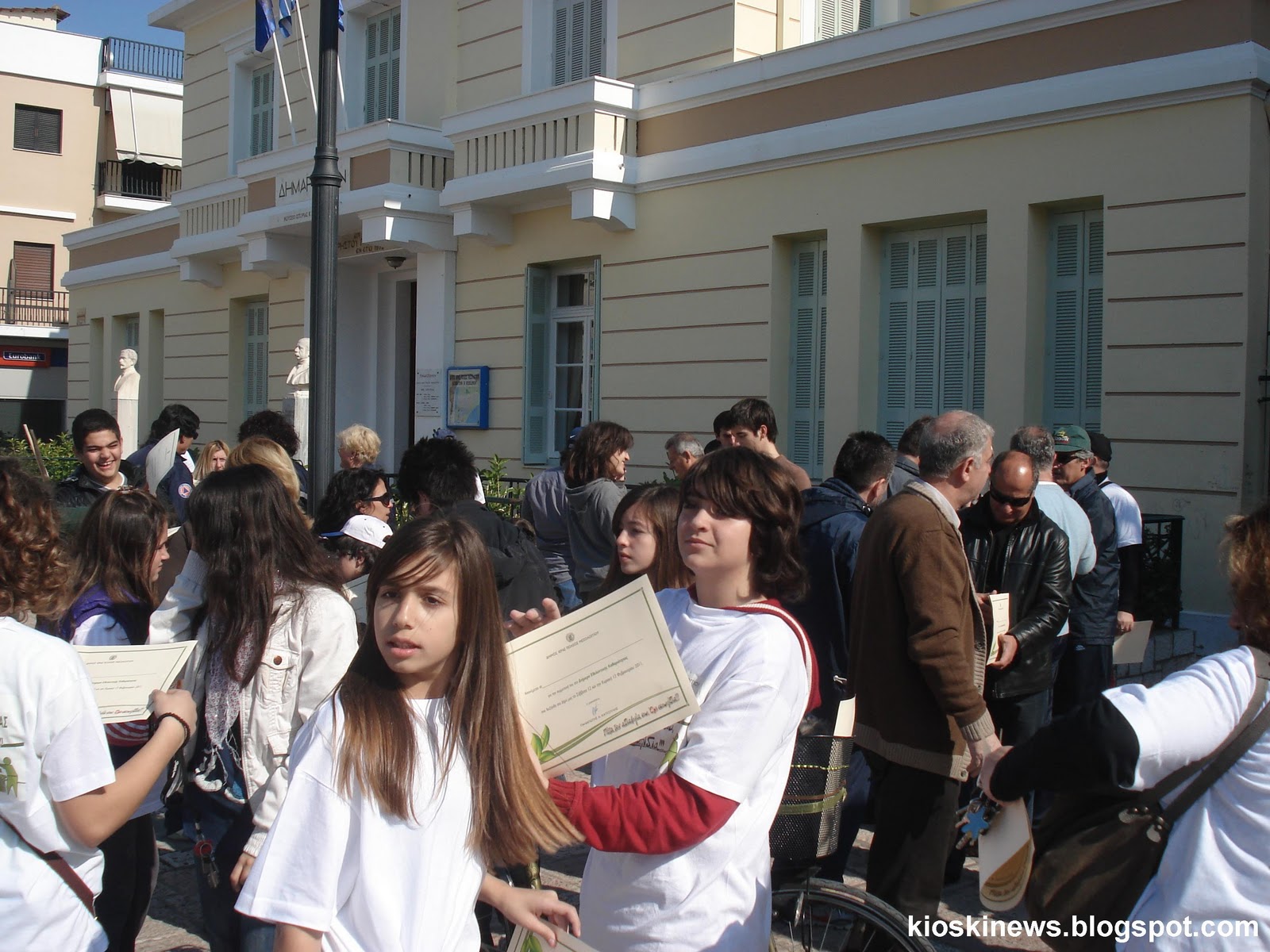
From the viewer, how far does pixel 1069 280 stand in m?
9.42

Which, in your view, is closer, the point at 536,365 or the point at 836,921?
the point at 836,921

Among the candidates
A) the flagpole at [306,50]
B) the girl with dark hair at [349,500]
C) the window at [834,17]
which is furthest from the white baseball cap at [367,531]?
the flagpole at [306,50]

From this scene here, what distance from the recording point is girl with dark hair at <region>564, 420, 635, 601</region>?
6.07 metres

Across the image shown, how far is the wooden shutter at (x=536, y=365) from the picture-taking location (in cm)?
1330

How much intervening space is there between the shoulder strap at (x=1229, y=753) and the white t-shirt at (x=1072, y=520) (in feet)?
11.2

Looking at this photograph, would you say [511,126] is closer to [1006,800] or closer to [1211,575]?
[1211,575]

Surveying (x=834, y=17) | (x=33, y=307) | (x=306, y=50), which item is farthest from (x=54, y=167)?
(x=834, y=17)

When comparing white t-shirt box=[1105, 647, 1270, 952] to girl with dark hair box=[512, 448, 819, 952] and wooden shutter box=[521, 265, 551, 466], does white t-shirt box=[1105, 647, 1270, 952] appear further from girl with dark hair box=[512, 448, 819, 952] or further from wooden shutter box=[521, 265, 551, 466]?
wooden shutter box=[521, 265, 551, 466]

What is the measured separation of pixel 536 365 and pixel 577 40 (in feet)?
11.6

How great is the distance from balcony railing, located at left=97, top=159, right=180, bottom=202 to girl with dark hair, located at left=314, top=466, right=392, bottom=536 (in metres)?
31.1

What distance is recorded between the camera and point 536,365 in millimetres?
13430

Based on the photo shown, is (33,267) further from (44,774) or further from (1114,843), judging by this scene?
(1114,843)

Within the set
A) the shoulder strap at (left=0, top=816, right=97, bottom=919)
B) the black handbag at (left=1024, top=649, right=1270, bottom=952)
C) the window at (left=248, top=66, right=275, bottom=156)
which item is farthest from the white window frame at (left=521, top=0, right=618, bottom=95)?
the black handbag at (left=1024, top=649, right=1270, bottom=952)

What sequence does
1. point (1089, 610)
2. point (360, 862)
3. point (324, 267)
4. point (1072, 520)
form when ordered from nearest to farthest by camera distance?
point (360, 862) → point (1072, 520) → point (1089, 610) → point (324, 267)
